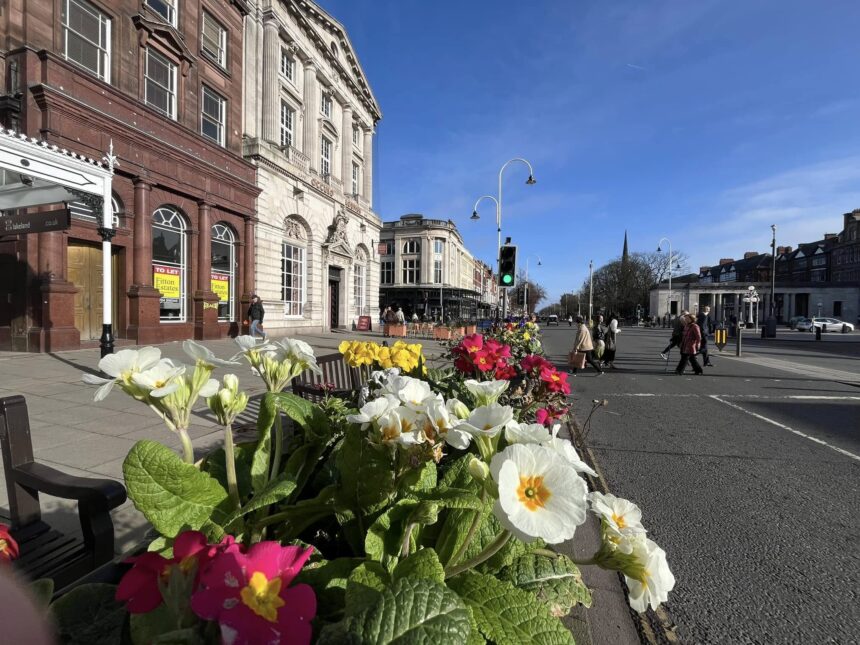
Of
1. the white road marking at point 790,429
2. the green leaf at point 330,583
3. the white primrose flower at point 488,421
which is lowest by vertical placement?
the white road marking at point 790,429

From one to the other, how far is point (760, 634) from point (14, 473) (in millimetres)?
3474

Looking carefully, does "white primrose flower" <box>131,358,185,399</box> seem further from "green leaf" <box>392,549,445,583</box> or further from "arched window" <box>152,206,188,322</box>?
"arched window" <box>152,206,188,322</box>

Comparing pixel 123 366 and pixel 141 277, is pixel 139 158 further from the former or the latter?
pixel 123 366

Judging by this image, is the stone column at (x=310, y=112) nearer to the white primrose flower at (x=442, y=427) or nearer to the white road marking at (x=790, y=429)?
the white road marking at (x=790, y=429)

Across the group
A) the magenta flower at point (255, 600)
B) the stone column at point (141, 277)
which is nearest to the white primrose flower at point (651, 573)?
the magenta flower at point (255, 600)

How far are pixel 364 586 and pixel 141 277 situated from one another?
1324 cm

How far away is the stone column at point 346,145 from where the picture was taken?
2302 cm

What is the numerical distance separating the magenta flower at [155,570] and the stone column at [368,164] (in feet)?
88.2

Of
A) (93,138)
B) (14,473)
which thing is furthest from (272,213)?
(14,473)

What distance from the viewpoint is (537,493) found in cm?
81

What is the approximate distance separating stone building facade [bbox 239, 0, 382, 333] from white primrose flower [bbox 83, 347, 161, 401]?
1622cm

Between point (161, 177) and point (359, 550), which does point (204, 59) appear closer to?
point (161, 177)

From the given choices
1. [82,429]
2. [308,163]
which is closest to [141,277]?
[82,429]

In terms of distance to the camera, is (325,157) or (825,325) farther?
(825,325)
